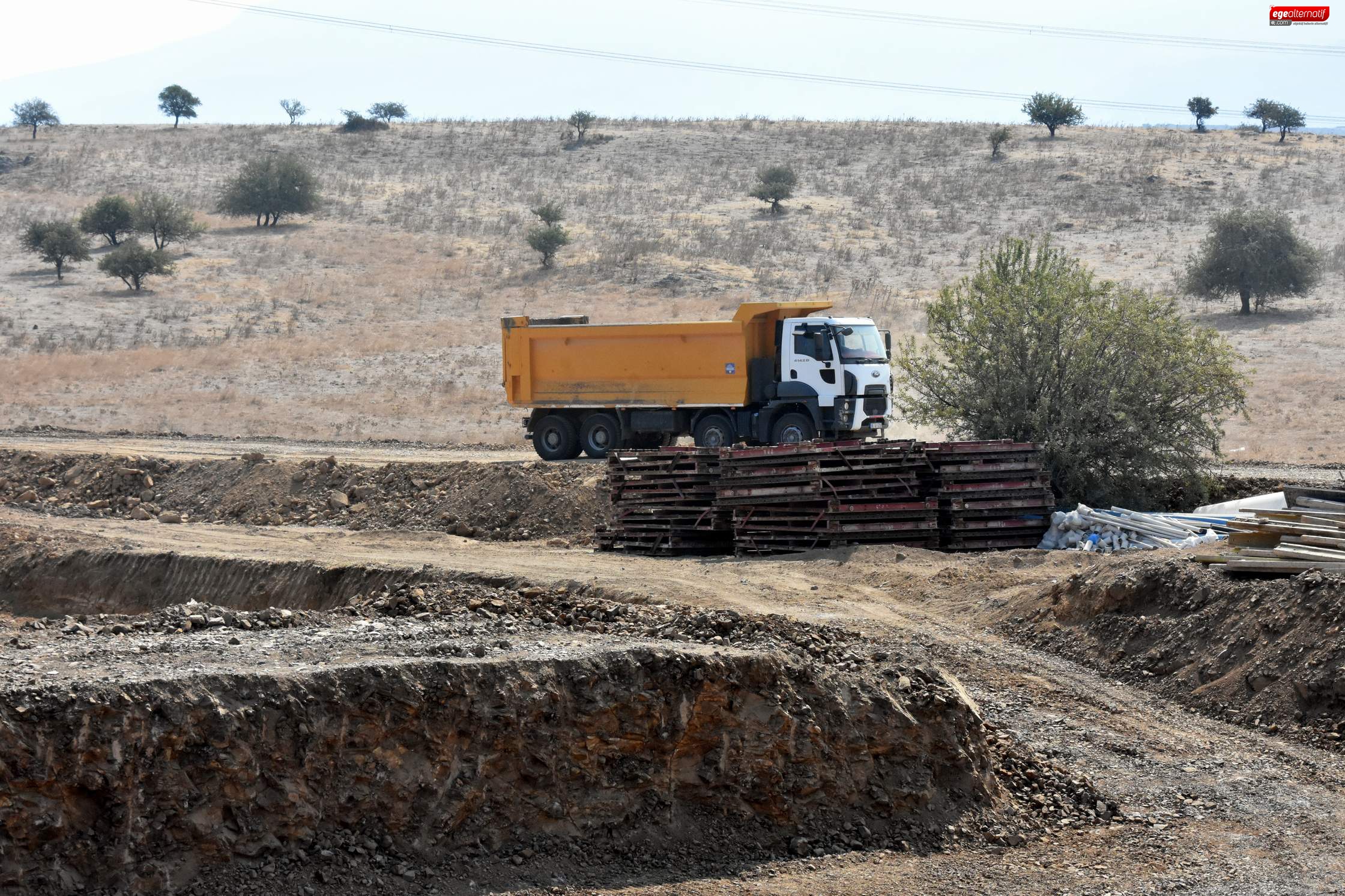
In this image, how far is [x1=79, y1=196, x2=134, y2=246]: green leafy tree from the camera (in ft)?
163

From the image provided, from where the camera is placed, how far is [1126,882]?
726cm

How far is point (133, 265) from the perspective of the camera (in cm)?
4444

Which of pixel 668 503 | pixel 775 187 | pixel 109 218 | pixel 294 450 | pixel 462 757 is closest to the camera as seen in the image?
pixel 462 757

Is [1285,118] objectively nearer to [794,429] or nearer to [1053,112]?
[1053,112]

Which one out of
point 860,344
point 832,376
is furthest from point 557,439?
point 860,344

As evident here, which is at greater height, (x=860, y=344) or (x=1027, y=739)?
(x=860, y=344)

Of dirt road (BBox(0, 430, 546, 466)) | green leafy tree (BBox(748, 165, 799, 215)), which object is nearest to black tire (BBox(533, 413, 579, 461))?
dirt road (BBox(0, 430, 546, 466))

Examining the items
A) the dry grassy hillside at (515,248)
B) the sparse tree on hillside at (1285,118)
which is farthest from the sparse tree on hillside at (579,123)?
the sparse tree on hillside at (1285,118)

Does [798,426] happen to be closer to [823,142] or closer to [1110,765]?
[1110,765]

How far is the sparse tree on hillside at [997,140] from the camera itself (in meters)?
61.5

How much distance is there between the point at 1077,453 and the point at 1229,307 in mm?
27076

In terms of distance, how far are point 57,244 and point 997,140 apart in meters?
42.1

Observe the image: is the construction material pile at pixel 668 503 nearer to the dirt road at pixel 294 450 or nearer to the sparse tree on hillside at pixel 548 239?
the dirt road at pixel 294 450

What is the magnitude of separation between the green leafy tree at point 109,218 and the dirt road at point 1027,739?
3615 cm
